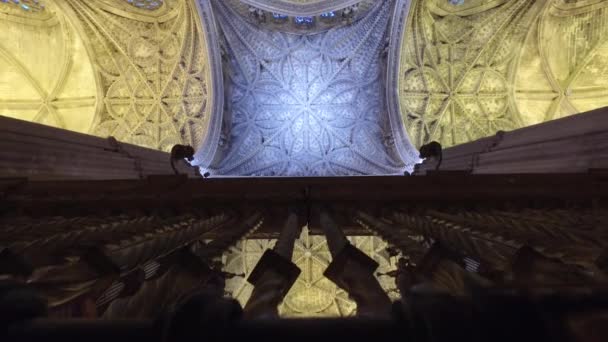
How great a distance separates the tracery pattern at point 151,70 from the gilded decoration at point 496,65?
5374 mm

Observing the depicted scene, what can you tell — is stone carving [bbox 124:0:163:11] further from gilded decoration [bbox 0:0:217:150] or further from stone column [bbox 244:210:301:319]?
stone column [bbox 244:210:301:319]

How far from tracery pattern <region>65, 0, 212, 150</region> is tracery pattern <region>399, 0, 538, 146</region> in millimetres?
5431

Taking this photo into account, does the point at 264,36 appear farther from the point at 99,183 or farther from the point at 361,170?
the point at 99,183

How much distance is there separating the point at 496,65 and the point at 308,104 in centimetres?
531

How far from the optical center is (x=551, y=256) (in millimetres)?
1397

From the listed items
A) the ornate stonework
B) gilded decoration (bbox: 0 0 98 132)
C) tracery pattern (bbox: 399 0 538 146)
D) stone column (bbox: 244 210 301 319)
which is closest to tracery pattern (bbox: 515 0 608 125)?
tracery pattern (bbox: 399 0 538 146)

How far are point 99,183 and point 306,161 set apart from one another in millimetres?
8771

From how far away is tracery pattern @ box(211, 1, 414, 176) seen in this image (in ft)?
35.7

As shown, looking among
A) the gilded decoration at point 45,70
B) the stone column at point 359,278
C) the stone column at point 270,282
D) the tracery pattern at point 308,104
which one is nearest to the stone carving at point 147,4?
the gilded decoration at point 45,70

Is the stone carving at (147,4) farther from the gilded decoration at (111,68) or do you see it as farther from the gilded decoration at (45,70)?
the gilded decoration at (45,70)

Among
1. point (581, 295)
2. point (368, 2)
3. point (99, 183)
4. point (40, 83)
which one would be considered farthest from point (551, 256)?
point (40, 83)

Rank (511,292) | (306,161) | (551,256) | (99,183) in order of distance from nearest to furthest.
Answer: (511,292) → (551,256) → (99,183) → (306,161)

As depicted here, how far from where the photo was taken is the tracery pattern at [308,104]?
10883mm

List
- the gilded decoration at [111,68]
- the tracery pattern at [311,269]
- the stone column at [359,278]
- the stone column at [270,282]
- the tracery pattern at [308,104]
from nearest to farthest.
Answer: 1. the stone column at [270,282]
2. the stone column at [359,278]
3. the tracery pattern at [311,269]
4. the gilded decoration at [111,68]
5. the tracery pattern at [308,104]
